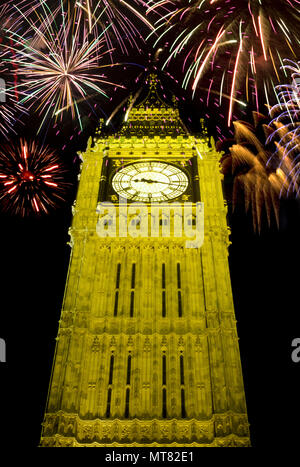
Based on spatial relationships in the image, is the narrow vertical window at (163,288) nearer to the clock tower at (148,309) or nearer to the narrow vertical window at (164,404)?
the clock tower at (148,309)

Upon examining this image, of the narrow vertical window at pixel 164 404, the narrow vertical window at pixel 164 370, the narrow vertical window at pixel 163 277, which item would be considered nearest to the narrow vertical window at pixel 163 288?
the narrow vertical window at pixel 163 277

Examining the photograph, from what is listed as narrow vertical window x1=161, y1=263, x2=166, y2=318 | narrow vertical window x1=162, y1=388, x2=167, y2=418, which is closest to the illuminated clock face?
narrow vertical window x1=161, y1=263, x2=166, y2=318

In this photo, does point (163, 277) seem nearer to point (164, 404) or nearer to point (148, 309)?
point (148, 309)

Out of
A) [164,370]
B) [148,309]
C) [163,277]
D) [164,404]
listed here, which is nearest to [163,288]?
[163,277]

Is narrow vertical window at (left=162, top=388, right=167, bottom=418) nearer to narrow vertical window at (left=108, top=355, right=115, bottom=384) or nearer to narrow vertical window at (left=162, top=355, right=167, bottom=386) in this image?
narrow vertical window at (left=162, top=355, right=167, bottom=386)

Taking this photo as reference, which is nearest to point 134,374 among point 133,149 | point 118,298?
point 118,298
